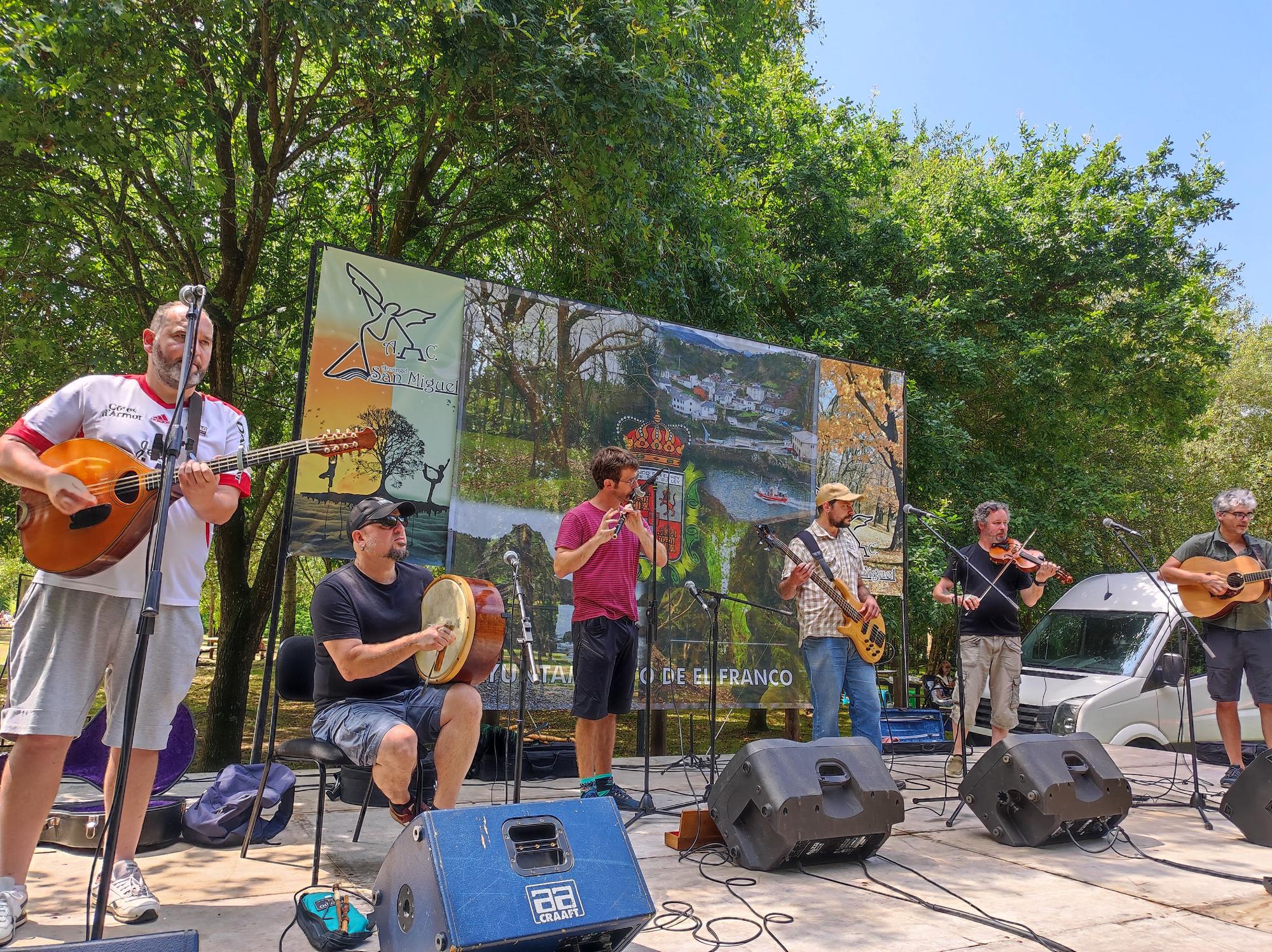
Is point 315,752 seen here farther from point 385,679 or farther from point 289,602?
point 289,602

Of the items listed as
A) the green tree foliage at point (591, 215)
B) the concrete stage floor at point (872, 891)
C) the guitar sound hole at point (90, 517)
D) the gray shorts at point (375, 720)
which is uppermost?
the green tree foliage at point (591, 215)

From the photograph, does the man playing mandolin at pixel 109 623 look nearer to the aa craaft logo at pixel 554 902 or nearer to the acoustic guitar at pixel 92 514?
the acoustic guitar at pixel 92 514

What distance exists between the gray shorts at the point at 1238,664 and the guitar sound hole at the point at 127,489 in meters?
6.20

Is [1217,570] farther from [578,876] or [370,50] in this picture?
[370,50]

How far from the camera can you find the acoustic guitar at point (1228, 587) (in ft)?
18.9

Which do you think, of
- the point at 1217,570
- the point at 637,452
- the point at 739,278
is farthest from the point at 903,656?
the point at 739,278

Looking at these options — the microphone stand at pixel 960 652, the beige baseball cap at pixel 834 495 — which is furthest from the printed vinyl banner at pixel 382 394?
the microphone stand at pixel 960 652

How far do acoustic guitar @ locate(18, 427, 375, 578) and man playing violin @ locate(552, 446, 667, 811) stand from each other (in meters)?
2.02

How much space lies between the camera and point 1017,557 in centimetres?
588

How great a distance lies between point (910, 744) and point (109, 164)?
787cm

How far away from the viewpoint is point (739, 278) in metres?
9.10

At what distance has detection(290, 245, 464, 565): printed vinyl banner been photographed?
204 inches

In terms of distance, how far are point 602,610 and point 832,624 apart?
144cm

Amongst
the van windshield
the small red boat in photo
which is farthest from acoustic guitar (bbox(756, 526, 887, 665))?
the van windshield
